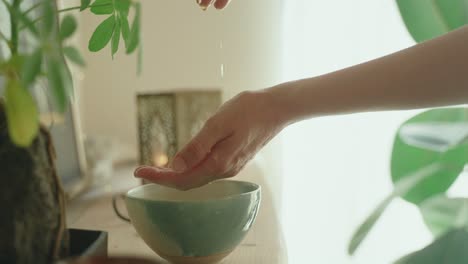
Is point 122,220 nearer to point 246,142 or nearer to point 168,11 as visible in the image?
point 246,142

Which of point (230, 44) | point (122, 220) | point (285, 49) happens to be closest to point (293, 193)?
point (285, 49)

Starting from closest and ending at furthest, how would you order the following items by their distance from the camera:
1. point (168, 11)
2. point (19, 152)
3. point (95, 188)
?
point (19, 152), point (95, 188), point (168, 11)

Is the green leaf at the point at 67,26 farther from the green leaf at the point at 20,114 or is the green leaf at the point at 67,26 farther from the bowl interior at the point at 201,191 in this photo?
the bowl interior at the point at 201,191

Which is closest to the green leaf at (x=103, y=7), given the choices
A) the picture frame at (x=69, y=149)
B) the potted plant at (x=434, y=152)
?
the picture frame at (x=69, y=149)

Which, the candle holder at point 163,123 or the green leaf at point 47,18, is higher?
the green leaf at point 47,18

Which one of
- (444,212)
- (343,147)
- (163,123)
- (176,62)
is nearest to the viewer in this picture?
(444,212)

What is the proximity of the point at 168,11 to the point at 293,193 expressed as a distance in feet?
2.58

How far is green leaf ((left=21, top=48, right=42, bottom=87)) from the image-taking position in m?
0.22

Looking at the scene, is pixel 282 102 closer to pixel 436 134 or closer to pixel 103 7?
pixel 103 7

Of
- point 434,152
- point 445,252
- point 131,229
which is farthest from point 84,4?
point 434,152

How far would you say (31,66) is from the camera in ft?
0.73

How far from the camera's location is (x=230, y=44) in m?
1.60

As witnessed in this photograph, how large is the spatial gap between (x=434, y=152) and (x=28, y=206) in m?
0.88

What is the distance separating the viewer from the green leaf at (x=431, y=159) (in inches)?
35.2
